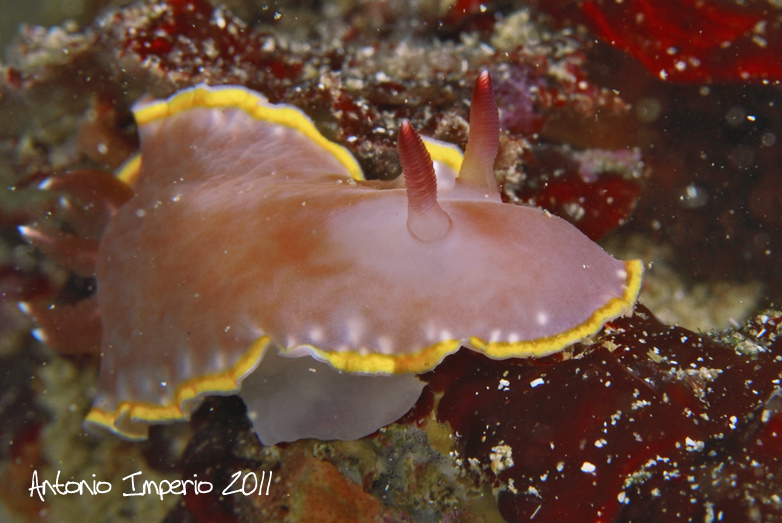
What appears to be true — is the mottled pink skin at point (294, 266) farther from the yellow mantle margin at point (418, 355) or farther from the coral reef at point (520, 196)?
the coral reef at point (520, 196)

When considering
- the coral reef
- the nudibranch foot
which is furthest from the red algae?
the nudibranch foot

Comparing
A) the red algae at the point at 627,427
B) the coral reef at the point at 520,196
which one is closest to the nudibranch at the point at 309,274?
the coral reef at the point at 520,196

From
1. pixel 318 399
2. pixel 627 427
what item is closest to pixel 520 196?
pixel 627 427

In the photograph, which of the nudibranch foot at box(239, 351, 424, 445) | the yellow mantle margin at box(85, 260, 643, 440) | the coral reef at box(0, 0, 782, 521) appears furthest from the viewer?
the nudibranch foot at box(239, 351, 424, 445)

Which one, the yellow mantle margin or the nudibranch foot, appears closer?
the yellow mantle margin

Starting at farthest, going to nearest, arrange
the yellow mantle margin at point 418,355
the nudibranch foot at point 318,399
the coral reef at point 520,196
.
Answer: the nudibranch foot at point 318,399 < the coral reef at point 520,196 < the yellow mantle margin at point 418,355

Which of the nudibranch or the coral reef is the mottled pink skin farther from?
the coral reef

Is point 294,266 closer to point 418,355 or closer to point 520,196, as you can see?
point 418,355

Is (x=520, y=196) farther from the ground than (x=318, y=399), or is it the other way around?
(x=520, y=196)
